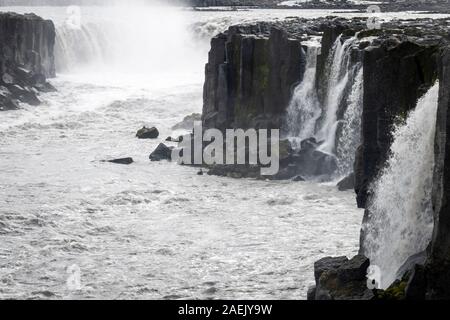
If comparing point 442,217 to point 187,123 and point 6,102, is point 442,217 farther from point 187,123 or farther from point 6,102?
point 6,102

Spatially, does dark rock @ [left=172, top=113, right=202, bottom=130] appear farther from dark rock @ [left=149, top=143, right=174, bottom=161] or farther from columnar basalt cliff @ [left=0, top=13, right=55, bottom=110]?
columnar basalt cliff @ [left=0, top=13, right=55, bottom=110]

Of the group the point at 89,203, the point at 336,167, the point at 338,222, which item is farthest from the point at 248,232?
the point at 336,167

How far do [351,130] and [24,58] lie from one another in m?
37.9

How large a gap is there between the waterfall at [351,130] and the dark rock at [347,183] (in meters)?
1.53

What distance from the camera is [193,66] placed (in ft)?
280

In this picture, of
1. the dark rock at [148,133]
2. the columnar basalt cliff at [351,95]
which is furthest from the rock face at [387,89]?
the dark rock at [148,133]

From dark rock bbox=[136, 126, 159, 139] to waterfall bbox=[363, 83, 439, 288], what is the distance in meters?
27.0

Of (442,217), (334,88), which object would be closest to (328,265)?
(442,217)

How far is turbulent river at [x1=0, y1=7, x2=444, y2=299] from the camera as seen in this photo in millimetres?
23484

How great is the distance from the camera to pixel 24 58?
6731 cm

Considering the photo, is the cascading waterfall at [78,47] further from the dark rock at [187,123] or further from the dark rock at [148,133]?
the dark rock at [148,133]

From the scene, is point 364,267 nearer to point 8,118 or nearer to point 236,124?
point 236,124

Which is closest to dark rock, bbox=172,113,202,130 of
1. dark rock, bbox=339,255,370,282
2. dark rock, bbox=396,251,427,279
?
dark rock, bbox=339,255,370,282

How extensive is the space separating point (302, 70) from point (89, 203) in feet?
49.1
